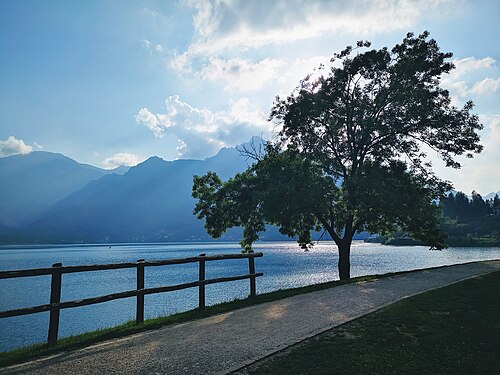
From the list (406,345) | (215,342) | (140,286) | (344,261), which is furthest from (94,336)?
(344,261)

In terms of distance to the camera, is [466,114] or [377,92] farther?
[377,92]

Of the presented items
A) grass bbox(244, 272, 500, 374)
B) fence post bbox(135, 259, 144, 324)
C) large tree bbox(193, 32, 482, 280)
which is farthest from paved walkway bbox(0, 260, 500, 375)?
large tree bbox(193, 32, 482, 280)

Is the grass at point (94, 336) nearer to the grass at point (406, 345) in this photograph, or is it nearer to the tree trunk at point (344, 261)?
the grass at point (406, 345)

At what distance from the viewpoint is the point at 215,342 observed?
29.4 ft

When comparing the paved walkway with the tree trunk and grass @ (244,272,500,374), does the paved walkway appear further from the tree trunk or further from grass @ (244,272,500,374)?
the tree trunk

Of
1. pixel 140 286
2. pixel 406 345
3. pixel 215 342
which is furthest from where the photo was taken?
pixel 140 286

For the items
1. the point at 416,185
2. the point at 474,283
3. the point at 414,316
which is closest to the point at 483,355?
the point at 414,316

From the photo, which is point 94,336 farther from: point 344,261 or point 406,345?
point 344,261

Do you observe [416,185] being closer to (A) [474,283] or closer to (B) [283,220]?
(A) [474,283]

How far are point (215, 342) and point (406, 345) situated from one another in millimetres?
4574

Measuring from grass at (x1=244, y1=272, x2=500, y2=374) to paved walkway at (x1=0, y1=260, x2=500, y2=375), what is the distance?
552 mm

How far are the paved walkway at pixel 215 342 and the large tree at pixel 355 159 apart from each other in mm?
8697

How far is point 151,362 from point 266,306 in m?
7.05

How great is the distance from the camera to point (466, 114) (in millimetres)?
23844
